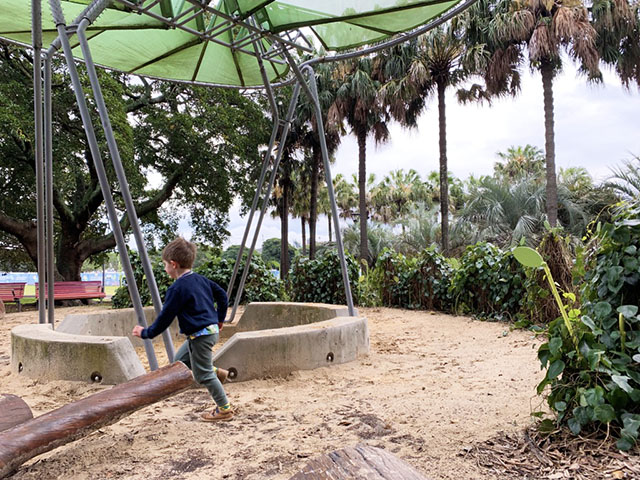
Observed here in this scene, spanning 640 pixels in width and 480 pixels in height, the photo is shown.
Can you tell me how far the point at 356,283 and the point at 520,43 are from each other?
425 inches

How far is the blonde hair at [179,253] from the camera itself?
3219 mm

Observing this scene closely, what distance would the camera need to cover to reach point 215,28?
181 inches

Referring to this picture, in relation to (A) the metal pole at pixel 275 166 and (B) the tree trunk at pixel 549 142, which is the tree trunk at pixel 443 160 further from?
(A) the metal pole at pixel 275 166

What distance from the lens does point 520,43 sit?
51.5 ft

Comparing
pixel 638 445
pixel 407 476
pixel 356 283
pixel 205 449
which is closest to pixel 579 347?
pixel 638 445

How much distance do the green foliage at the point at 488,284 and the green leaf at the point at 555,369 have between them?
15.8 ft

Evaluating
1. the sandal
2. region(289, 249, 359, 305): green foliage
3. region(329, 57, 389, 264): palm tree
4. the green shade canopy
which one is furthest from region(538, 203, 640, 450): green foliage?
region(329, 57, 389, 264): palm tree

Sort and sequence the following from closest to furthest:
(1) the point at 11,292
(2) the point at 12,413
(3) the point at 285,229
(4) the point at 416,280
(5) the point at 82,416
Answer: (5) the point at 82,416 → (2) the point at 12,413 → (4) the point at 416,280 → (1) the point at 11,292 → (3) the point at 285,229

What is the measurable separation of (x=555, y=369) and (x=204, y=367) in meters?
2.04

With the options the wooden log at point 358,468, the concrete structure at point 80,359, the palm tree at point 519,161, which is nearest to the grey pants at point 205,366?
the concrete structure at point 80,359

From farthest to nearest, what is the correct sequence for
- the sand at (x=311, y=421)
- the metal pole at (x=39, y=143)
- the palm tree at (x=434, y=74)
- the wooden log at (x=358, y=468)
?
the palm tree at (x=434, y=74) → the metal pole at (x=39, y=143) → the sand at (x=311, y=421) → the wooden log at (x=358, y=468)

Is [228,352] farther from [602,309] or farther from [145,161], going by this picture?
[145,161]

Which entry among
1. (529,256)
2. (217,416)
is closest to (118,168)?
(217,416)

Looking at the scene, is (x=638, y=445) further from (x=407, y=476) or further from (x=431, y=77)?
(x=431, y=77)
